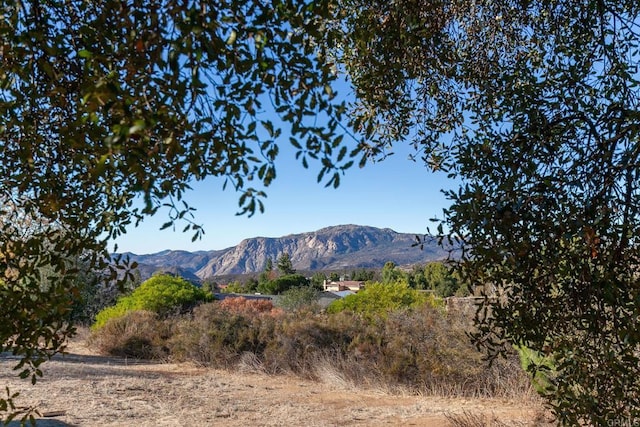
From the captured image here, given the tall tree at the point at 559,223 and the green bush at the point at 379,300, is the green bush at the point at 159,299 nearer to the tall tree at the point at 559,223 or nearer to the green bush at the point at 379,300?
the green bush at the point at 379,300

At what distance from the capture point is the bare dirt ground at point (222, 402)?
9.02 metres

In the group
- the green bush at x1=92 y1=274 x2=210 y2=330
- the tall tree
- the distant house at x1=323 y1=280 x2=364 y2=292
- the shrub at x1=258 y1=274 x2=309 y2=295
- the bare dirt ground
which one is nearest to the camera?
the tall tree

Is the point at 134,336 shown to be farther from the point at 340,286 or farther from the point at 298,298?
the point at 340,286

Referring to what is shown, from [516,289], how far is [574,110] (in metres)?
1.28

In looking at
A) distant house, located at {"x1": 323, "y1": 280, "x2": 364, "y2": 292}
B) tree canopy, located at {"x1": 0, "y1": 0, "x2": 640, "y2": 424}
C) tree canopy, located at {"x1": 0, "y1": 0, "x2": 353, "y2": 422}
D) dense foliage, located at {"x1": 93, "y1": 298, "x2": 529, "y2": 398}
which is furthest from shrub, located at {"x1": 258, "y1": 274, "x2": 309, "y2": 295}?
tree canopy, located at {"x1": 0, "y1": 0, "x2": 353, "y2": 422}

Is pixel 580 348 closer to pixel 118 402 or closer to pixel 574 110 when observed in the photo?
pixel 574 110

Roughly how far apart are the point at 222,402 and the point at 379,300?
7019 mm

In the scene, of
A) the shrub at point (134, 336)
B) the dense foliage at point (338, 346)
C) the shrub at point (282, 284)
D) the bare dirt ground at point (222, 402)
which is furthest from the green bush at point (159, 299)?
the shrub at point (282, 284)

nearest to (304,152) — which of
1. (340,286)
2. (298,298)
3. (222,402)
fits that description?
(222,402)

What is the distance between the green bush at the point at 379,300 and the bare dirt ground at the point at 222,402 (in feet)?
12.2

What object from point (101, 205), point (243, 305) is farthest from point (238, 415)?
point (243, 305)

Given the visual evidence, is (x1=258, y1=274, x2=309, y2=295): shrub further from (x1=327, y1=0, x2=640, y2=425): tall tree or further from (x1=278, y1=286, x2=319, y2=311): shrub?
(x1=327, y1=0, x2=640, y2=425): tall tree

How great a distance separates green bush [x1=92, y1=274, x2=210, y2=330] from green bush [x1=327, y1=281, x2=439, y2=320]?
243 inches

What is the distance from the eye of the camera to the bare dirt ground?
9.02m
